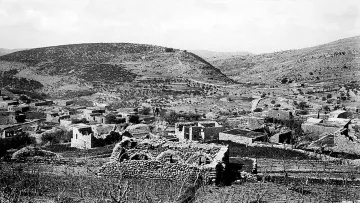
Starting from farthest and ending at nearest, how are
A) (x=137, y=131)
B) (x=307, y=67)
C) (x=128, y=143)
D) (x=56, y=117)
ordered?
(x=307, y=67) → (x=56, y=117) → (x=137, y=131) → (x=128, y=143)

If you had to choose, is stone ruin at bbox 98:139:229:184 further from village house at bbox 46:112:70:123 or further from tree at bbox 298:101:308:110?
tree at bbox 298:101:308:110

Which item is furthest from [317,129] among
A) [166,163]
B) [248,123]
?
[166,163]

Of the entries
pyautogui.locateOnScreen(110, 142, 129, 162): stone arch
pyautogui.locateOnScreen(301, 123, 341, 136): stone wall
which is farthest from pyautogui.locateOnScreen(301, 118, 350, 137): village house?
pyautogui.locateOnScreen(110, 142, 129, 162): stone arch

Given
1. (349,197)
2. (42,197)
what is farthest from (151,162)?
(349,197)

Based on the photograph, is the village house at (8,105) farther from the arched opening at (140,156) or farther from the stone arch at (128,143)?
the arched opening at (140,156)

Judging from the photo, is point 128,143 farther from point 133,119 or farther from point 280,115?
point 280,115

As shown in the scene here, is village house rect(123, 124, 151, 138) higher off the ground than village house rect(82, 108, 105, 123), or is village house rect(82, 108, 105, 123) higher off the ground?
village house rect(82, 108, 105, 123)
